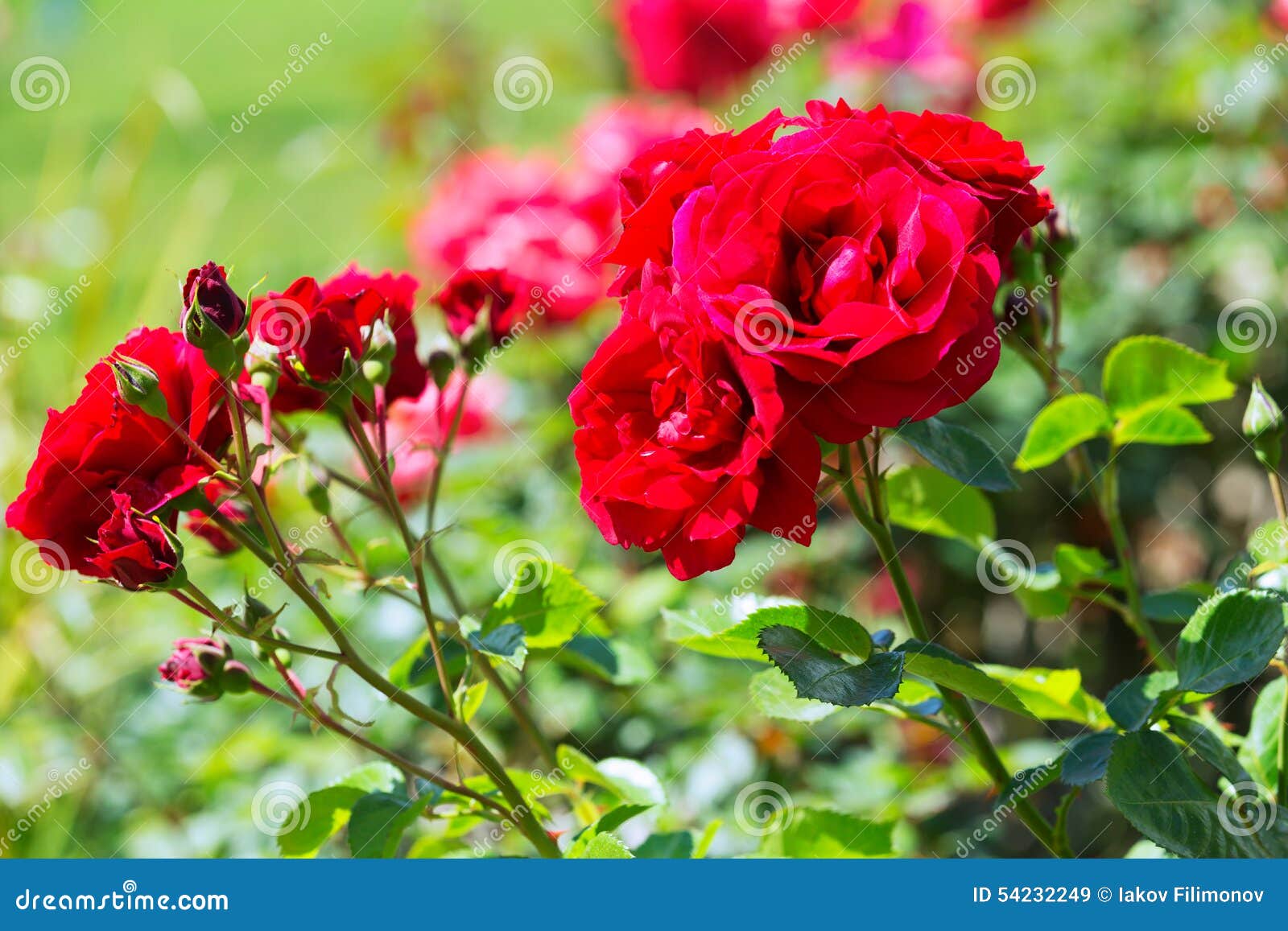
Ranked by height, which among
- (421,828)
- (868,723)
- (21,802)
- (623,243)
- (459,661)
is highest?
(623,243)

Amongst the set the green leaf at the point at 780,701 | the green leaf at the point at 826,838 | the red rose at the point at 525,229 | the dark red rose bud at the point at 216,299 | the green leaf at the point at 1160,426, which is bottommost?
the green leaf at the point at 826,838

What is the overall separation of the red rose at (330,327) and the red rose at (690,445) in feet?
0.59

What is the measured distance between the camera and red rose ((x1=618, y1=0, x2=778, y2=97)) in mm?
1901

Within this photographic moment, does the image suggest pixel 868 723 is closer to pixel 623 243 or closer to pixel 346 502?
pixel 346 502

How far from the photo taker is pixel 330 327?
649mm

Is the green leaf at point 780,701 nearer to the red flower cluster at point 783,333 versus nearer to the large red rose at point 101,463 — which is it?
the red flower cluster at point 783,333

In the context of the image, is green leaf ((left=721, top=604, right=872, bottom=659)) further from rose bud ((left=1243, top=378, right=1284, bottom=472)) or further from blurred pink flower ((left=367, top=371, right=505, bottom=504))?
blurred pink flower ((left=367, top=371, right=505, bottom=504))

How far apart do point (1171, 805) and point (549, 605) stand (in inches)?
14.1

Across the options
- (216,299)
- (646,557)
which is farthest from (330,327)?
(646,557)

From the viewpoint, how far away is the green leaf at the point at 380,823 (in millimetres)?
618

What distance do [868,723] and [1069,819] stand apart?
0.29 metres

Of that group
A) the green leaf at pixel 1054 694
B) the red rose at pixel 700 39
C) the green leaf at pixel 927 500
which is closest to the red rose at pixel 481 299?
the green leaf at pixel 927 500

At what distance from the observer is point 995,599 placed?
5.90ft

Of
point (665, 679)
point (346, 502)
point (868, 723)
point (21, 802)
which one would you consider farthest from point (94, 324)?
point (868, 723)
